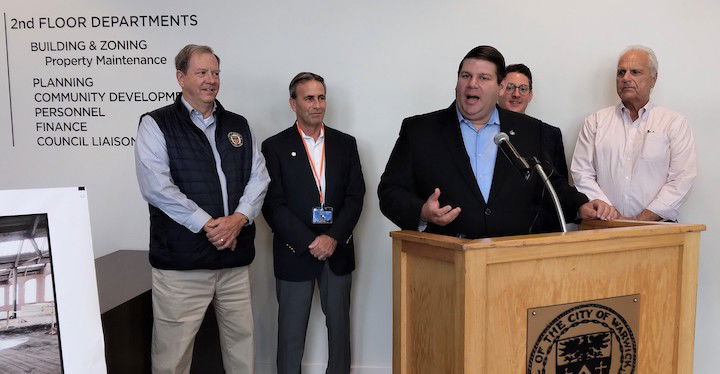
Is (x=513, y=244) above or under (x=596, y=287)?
above

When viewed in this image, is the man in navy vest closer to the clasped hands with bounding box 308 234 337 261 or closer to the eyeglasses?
the clasped hands with bounding box 308 234 337 261

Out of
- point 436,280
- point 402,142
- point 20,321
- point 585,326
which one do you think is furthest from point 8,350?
point 402,142

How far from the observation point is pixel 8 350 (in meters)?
1.07

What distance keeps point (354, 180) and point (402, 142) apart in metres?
1.10

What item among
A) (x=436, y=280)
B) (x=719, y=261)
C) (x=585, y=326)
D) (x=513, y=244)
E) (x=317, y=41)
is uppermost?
(x=317, y=41)

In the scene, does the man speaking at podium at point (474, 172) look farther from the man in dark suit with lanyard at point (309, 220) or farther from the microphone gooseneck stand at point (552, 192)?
the man in dark suit with lanyard at point (309, 220)

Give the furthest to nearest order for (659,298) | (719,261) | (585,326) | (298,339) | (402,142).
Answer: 1. (719,261)
2. (298,339)
3. (402,142)
4. (659,298)
5. (585,326)

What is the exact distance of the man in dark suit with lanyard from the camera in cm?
312

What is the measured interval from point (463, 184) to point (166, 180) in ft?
3.93

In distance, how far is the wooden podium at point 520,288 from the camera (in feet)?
4.88

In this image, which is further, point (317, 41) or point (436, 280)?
point (317, 41)

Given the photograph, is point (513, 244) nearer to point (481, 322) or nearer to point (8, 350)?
point (481, 322)

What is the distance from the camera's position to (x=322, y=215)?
316 centimetres

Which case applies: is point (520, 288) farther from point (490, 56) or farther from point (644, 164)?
point (644, 164)
